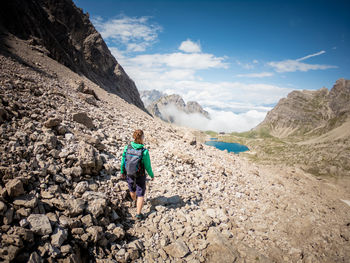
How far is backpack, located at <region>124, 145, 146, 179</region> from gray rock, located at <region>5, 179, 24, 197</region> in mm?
2984

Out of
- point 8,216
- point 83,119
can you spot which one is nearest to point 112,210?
point 8,216

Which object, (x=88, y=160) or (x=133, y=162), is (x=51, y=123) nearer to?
(x=88, y=160)

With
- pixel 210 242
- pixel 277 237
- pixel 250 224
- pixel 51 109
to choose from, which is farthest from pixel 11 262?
pixel 277 237

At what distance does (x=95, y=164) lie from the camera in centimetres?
679

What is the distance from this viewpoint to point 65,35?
44.4 m

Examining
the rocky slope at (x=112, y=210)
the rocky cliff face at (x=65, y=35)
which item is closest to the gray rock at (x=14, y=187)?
the rocky slope at (x=112, y=210)

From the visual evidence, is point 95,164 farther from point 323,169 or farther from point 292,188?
point 323,169

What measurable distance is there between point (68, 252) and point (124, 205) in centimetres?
275

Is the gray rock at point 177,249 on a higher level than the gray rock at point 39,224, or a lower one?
lower

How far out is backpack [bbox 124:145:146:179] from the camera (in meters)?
6.21

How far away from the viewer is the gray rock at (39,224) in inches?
152

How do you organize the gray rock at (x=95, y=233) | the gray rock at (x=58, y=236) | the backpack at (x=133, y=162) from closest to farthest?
the gray rock at (x=58, y=236)
the gray rock at (x=95, y=233)
the backpack at (x=133, y=162)

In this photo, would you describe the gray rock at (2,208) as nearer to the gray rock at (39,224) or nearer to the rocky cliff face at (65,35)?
the gray rock at (39,224)

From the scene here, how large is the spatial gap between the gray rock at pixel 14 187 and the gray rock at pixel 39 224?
2.53ft
